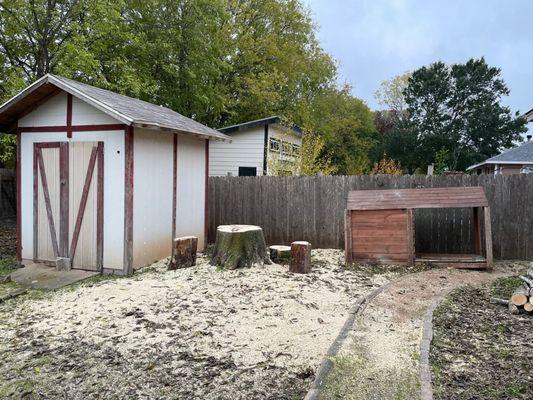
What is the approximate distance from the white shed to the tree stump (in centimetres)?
267

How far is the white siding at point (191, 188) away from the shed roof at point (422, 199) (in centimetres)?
343

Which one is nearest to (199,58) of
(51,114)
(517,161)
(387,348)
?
(51,114)

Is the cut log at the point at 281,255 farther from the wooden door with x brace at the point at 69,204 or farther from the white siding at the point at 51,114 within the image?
the white siding at the point at 51,114

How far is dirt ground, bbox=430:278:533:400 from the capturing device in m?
3.28

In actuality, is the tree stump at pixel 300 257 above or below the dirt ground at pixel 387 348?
above

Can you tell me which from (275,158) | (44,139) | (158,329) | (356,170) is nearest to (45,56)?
(44,139)

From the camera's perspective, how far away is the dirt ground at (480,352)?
10.8ft

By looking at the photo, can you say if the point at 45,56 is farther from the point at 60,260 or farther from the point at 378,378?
the point at 378,378

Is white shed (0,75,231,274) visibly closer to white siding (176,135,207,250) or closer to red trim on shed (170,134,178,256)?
red trim on shed (170,134,178,256)

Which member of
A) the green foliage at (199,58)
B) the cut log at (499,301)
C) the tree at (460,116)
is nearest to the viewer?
the cut log at (499,301)

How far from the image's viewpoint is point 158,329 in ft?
14.9

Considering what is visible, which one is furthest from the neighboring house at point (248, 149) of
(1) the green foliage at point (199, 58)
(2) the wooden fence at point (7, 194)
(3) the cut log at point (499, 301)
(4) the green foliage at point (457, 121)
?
(4) the green foliage at point (457, 121)

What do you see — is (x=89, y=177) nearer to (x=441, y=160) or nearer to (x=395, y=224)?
(x=395, y=224)

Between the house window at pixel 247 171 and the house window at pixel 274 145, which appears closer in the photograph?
the house window at pixel 247 171
